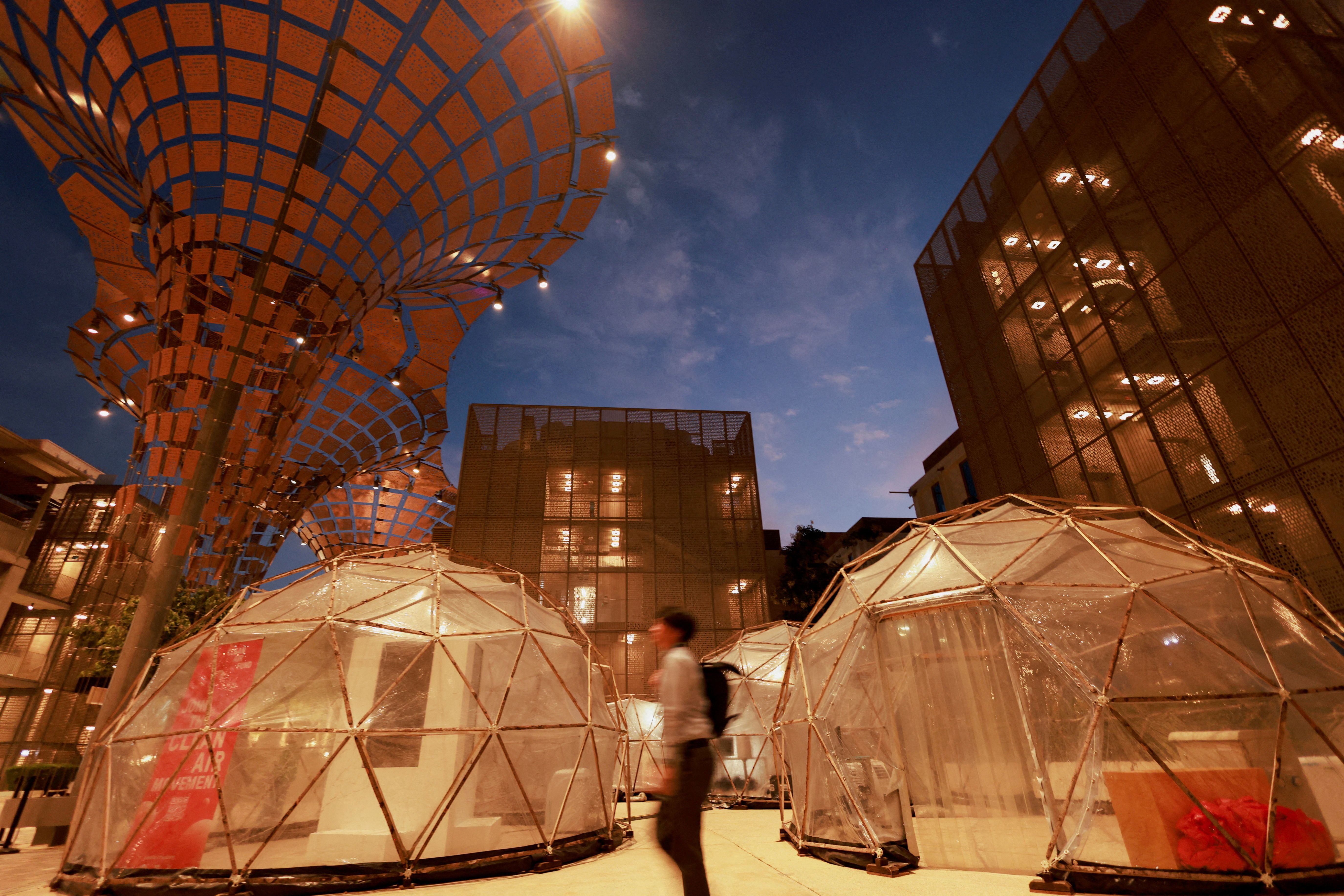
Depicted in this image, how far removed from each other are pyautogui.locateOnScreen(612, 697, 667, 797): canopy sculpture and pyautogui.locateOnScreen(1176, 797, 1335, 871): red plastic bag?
10219 mm

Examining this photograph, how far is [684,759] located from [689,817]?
264mm

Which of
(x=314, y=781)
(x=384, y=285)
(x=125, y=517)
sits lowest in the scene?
(x=314, y=781)

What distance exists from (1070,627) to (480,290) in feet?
36.1

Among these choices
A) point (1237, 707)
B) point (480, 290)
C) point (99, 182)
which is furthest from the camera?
point (480, 290)

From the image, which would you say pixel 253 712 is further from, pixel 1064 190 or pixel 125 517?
pixel 1064 190

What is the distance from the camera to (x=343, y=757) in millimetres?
5410

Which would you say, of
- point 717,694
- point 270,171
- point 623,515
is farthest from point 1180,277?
point 623,515

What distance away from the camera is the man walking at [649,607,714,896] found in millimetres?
2865

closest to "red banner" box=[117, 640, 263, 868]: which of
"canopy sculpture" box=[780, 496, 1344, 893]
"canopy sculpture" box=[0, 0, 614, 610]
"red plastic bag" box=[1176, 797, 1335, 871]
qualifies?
"canopy sculpture" box=[0, 0, 614, 610]

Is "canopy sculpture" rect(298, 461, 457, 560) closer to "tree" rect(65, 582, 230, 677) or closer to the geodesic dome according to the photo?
"tree" rect(65, 582, 230, 677)

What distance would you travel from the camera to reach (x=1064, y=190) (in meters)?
12.6

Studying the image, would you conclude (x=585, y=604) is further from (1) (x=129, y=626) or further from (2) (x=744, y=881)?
(2) (x=744, y=881)

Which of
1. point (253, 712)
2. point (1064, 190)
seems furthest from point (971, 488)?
point (253, 712)

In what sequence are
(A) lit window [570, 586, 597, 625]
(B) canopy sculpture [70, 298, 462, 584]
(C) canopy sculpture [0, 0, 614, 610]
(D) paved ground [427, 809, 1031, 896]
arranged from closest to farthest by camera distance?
(D) paved ground [427, 809, 1031, 896], (C) canopy sculpture [0, 0, 614, 610], (B) canopy sculpture [70, 298, 462, 584], (A) lit window [570, 586, 597, 625]
